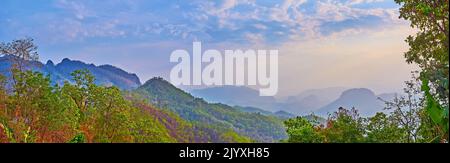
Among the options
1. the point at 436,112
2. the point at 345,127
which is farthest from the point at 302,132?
the point at 436,112

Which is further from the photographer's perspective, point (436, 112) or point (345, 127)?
point (345, 127)

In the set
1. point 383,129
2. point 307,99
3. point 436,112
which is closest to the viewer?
point 436,112

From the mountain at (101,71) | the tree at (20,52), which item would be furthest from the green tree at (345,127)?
the mountain at (101,71)

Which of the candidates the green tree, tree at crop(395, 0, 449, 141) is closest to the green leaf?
tree at crop(395, 0, 449, 141)

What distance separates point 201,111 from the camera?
3859 centimetres

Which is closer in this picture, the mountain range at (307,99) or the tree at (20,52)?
the mountain range at (307,99)

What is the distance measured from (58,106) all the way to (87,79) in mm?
2479

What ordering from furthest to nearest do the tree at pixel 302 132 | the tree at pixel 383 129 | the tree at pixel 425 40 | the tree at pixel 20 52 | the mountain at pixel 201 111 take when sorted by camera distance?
1. the mountain at pixel 201 111
2. the tree at pixel 20 52
3. the tree at pixel 302 132
4. the tree at pixel 383 129
5. the tree at pixel 425 40

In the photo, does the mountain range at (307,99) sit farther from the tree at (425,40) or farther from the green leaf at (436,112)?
the green leaf at (436,112)

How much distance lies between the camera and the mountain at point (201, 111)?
112 ft

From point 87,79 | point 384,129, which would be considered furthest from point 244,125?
point 384,129

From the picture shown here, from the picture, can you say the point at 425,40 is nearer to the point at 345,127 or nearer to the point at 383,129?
the point at 383,129

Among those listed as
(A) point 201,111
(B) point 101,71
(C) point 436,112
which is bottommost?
(A) point 201,111
